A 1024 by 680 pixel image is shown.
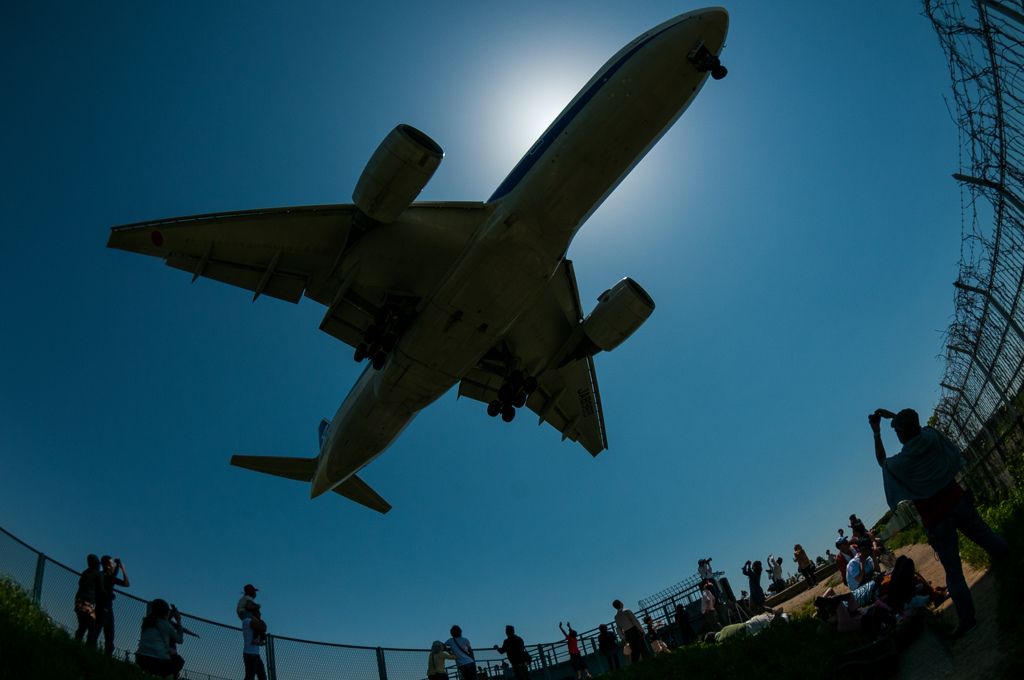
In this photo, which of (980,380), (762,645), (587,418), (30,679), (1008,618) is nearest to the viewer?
(1008,618)

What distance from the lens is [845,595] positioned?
28.4 feet

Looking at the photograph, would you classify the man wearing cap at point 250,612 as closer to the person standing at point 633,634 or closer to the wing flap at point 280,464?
the person standing at point 633,634

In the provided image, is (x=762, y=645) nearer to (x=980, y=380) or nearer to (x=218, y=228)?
(x=980, y=380)

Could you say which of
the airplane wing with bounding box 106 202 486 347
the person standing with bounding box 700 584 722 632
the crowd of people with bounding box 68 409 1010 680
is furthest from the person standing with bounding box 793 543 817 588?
the airplane wing with bounding box 106 202 486 347

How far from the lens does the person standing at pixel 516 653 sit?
12.2 metres

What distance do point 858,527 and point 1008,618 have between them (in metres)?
7.01

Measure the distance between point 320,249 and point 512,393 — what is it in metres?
7.08

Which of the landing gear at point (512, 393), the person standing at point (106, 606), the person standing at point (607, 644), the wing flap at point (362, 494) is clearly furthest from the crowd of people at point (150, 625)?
the wing flap at point (362, 494)

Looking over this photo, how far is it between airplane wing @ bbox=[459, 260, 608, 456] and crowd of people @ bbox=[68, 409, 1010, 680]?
6633 mm

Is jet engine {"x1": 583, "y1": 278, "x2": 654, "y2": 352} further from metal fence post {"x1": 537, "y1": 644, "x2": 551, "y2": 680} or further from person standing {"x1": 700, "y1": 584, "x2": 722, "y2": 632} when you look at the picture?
metal fence post {"x1": 537, "y1": 644, "x2": 551, "y2": 680}

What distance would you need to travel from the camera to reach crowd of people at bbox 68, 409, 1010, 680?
232 inches

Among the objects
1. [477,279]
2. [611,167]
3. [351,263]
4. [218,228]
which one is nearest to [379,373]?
[351,263]

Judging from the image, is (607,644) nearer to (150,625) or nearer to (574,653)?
(574,653)

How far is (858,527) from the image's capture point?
12.2m
